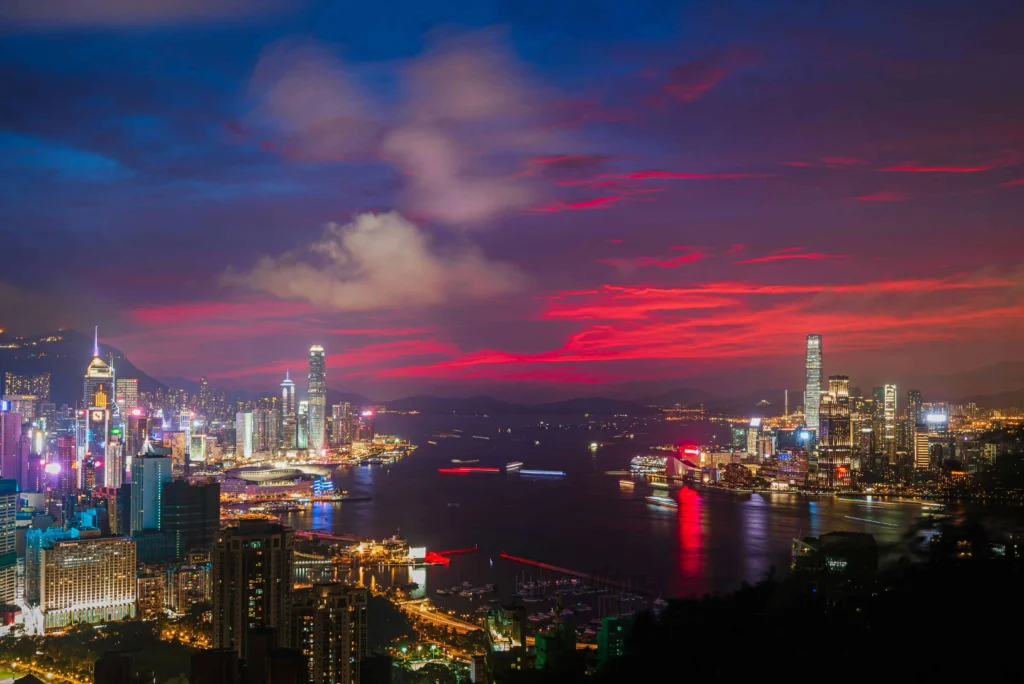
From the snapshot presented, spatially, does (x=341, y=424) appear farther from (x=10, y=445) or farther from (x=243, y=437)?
(x=10, y=445)

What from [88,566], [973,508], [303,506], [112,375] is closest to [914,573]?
[973,508]

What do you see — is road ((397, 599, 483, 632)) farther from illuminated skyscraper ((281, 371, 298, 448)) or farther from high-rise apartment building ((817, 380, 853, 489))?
illuminated skyscraper ((281, 371, 298, 448))

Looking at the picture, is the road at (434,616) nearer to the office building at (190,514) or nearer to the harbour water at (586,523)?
the harbour water at (586,523)

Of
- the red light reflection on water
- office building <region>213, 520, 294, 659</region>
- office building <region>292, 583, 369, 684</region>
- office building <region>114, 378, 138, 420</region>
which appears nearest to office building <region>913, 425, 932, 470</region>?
the red light reflection on water

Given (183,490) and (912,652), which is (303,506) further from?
(912,652)

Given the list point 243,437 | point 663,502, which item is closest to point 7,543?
point 663,502

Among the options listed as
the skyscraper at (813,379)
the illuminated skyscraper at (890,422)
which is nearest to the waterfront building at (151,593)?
the illuminated skyscraper at (890,422)
